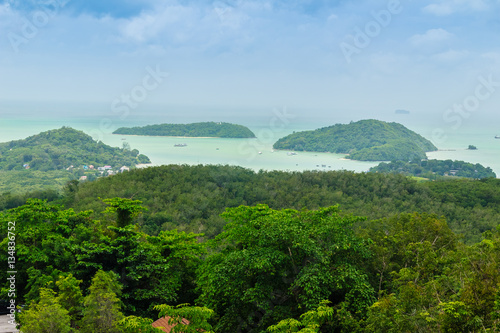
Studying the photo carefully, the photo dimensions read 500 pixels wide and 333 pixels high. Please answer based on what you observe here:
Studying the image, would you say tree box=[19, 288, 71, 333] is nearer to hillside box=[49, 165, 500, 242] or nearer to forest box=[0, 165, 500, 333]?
forest box=[0, 165, 500, 333]

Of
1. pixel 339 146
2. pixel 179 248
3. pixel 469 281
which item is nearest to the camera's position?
pixel 469 281

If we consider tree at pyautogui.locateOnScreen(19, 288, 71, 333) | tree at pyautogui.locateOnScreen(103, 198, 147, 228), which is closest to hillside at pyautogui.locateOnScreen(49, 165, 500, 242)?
tree at pyautogui.locateOnScreen(103, 198, 147, 228)

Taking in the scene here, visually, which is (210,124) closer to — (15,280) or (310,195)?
(310,195)

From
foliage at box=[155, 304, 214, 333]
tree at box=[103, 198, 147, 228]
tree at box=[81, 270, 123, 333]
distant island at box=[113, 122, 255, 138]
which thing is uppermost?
distant island at box=[113, 122, 255, 138]

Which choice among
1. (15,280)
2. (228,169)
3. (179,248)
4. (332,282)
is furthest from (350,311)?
(228,169)

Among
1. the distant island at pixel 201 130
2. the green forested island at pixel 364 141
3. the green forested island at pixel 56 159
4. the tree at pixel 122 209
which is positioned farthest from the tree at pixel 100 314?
the distant island at pixel 201 130

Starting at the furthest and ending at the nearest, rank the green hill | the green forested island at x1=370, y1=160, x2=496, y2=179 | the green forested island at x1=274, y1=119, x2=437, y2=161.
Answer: the green forested island at x1=274, y1=119, x2=437, y2=161 → the green forested island at x1=370, y1=160, x2=496, y2=179 → the green hill

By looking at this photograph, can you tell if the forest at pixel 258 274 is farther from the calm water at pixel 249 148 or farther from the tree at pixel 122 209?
the calm water at pixel 249 148
